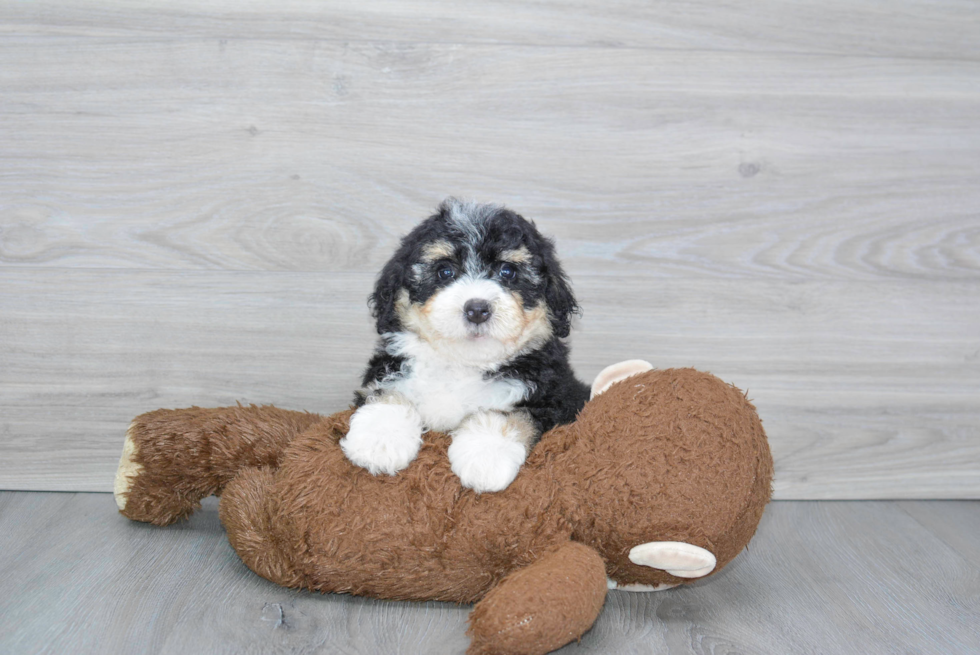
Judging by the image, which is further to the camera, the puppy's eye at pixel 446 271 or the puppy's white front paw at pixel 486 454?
the puppy's eye at pixel 446 271

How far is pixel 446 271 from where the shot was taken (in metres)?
1.95

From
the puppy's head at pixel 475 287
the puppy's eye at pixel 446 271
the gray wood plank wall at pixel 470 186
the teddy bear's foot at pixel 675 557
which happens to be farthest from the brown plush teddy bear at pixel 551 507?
the gray wood plank wall at pixel 470 186

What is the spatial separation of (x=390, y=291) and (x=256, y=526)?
689 millimetres

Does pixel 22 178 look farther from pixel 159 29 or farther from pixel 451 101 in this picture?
pixel 451 101

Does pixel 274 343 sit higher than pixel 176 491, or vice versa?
pixel 274 343

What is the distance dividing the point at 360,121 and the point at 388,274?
2.89 feet

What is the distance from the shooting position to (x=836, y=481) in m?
3.01

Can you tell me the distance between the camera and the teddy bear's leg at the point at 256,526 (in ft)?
6.45

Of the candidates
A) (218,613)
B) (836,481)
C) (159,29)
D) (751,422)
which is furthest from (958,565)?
(159,29)

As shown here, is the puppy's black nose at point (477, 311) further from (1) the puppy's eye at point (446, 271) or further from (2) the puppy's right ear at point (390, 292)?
(2) the puppy's right ear at point (390, 292)

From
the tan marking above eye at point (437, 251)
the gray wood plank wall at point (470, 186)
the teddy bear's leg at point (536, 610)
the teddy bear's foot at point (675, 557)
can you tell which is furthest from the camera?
the gray wood plank wall at point (470, 186)

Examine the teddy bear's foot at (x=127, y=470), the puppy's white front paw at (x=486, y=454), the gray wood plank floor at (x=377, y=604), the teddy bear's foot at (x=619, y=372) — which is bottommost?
the gray wood plank floor at (x=377, y=604)

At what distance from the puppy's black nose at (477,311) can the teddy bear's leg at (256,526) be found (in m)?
0.67

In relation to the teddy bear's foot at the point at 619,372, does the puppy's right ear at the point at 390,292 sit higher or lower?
higher
